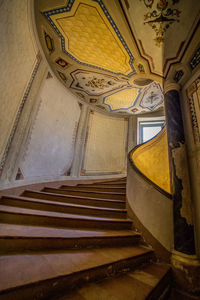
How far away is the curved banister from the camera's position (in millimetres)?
2877

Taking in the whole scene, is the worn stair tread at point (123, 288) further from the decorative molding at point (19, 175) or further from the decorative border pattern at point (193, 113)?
the decorative molding at point (19, 175)

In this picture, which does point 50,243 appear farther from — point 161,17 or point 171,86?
point 161,17

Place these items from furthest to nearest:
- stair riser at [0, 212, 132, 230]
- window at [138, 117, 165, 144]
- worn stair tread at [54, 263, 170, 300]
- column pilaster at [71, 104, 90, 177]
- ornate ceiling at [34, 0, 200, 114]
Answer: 1. window at [138, 117, 165, 144]
2. column pilaster at [71, 104, 90, 177]
3. ornate ceiling at [34, 0, 200, 114]
4. stair riser at [0, 212, 132, 230]
5. worn stair tread at [54, 263, 170, 300]

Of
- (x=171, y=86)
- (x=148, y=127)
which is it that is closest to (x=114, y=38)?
(x=171, y=86)

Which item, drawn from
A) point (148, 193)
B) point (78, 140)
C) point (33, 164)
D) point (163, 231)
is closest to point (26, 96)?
point (33, 164)

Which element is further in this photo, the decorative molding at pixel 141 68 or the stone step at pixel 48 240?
the decorative molding at pixel 141 68

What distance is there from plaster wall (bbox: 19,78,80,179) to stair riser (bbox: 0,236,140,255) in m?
1.94

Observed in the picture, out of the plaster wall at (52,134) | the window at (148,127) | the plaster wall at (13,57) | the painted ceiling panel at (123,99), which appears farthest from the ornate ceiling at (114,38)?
the window at (148,127)

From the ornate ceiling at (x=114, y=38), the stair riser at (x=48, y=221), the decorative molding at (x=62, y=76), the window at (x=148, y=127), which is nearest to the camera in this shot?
the stair riser at (x=48, y=221)

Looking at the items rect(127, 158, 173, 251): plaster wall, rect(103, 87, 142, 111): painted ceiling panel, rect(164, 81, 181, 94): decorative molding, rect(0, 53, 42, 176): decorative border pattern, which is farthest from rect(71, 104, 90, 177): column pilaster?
rect(164, 81, 181, 94): decorative molding

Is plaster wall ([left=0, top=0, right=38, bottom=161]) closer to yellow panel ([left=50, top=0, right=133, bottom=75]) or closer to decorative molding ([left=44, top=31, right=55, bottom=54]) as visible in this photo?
decorative molding ([left=44, top=31, right=55, bottom=54])

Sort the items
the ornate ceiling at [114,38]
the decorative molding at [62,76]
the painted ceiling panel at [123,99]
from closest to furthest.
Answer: the ornate ceiling at [114,38] → the decorative molding at [62,76] → the painted ceiling panel at [123,99]

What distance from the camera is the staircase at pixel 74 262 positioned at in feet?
3.10

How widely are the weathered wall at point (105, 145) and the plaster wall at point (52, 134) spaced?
0.74 m
